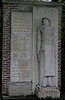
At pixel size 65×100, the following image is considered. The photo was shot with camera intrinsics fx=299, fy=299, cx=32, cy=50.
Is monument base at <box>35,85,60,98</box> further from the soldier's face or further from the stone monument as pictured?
the soldier's face

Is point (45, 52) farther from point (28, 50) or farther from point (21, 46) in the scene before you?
point (21, 46)

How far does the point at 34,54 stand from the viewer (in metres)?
8.88

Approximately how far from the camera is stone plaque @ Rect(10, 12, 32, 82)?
28.9 ft

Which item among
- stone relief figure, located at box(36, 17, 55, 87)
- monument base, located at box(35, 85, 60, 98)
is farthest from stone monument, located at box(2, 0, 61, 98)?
monument base, located at box(35, 85, 60, 98)

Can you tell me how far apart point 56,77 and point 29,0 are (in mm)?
2580

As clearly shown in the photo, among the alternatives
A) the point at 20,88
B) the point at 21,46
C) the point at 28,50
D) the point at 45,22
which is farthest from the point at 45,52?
the point at 20,88

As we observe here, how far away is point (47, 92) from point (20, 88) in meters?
0.84

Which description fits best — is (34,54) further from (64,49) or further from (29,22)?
(64,49)

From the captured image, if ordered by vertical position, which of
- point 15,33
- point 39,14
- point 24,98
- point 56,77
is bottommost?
point 24,98

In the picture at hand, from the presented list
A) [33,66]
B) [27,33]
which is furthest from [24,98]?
[27,33]

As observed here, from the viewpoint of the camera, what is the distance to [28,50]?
8.89 metres

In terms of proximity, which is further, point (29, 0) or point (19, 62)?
point (29, 0)

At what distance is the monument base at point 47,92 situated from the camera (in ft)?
27.9

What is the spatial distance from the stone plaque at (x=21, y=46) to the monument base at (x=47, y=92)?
54 cm
